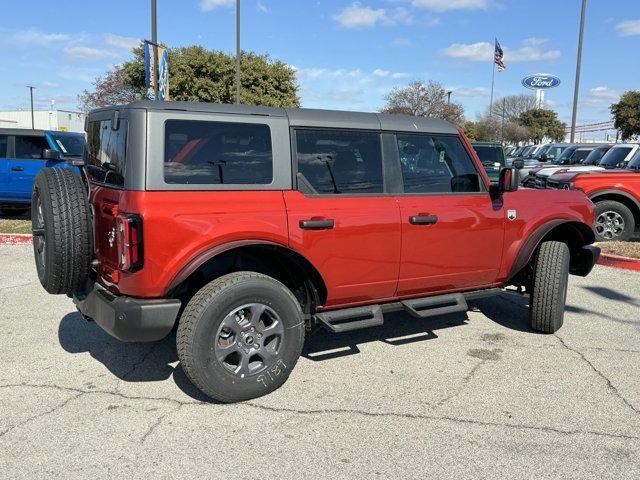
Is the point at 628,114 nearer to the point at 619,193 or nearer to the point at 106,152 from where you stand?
the point at 619,193

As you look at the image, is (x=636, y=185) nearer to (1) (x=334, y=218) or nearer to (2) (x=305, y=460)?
(1) (x=334, y=218)

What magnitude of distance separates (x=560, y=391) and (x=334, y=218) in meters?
1.95

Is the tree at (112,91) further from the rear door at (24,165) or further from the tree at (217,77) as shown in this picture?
the rear door at (24,165)

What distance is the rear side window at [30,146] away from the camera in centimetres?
1086

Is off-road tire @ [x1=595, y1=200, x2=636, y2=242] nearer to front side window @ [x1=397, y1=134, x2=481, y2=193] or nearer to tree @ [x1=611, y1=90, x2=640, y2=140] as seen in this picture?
front side window @ [x1=397, y1=134, x2=481, y2=193]

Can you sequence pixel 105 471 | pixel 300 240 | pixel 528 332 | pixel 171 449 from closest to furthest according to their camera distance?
1. pixel 105 471
2. pixel 171 449
3. pixel 300 240
4. pixel 528 332

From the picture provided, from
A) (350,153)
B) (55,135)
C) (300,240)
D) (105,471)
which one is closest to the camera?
(105,471)

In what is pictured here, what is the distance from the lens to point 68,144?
1134 cm

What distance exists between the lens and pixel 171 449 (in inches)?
119

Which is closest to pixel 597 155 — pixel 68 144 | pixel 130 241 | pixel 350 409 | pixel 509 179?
pixel 509 179

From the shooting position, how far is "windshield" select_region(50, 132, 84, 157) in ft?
36.2

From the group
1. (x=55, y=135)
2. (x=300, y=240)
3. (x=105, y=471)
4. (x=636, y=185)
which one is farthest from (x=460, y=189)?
(x=55, y=135)

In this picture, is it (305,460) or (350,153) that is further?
(350,153)

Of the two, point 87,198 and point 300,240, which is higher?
point 87,198
